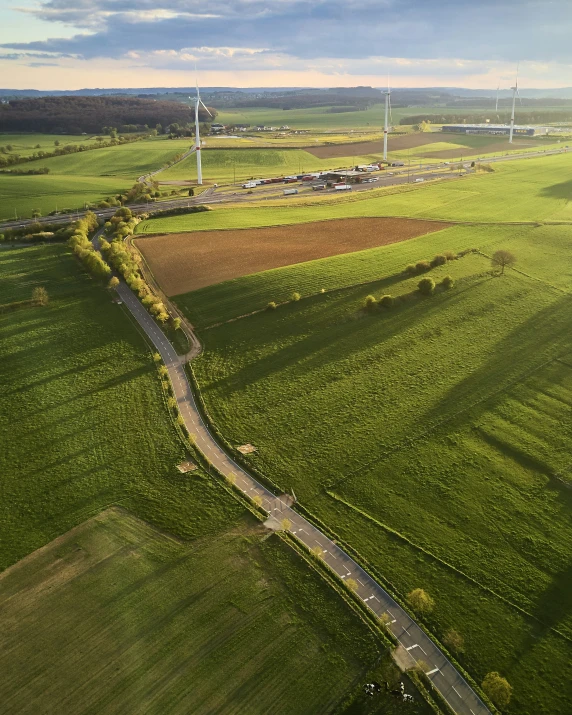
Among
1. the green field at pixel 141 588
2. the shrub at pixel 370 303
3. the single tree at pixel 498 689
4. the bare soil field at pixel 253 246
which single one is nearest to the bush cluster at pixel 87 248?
the bare soil field at pixel 253 246

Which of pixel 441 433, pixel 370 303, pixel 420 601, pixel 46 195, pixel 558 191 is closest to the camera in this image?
pixel 420 601

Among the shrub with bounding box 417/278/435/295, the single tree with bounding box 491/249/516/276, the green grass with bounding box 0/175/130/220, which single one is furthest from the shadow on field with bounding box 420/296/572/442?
the green grass with bounding box 0/175/130/220

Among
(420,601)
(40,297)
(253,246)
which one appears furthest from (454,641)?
(253,246)

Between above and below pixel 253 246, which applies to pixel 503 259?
below

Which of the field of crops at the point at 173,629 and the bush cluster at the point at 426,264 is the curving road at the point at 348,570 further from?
the bush cluster at the point at 426,264

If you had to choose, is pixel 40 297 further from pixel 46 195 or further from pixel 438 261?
pixel 46 195

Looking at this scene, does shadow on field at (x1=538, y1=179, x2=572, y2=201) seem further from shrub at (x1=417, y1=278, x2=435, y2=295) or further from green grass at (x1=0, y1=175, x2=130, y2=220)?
green grass at (x1=0, y1=175, x2=130, y2=220)

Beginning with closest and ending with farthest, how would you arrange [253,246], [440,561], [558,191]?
[440,561]
[253,246]
[558,191]

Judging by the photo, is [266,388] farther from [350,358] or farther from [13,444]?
[13,444]

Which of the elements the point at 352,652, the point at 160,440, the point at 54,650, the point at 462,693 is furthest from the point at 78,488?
the point at 462,693
